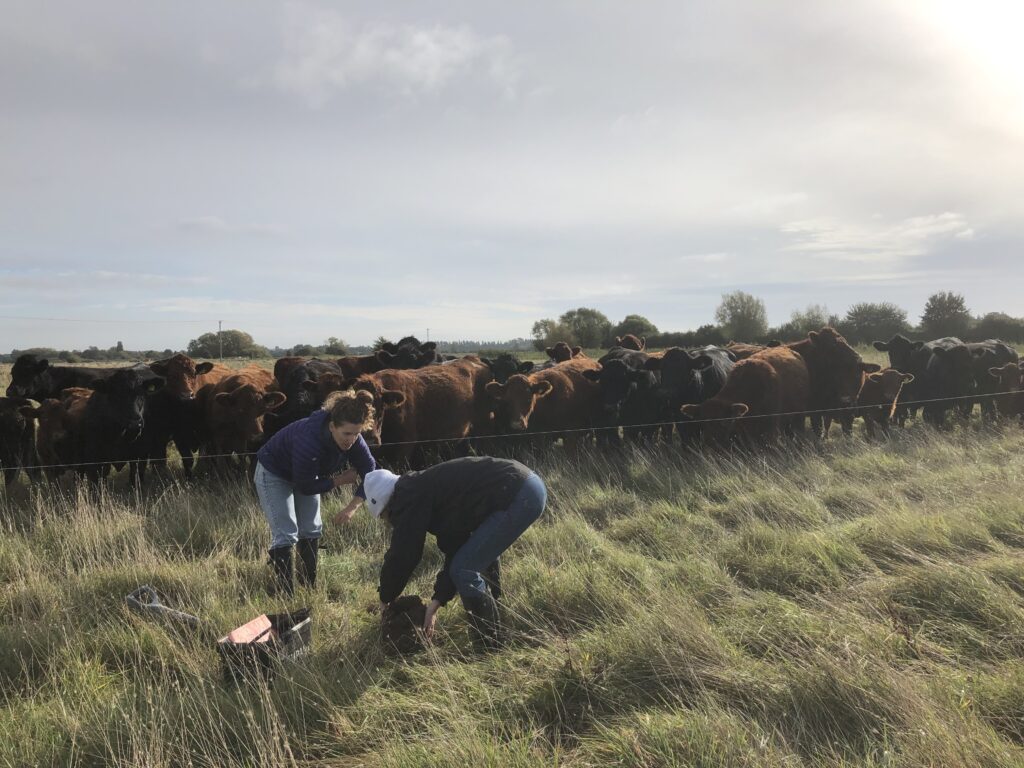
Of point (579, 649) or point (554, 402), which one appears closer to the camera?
point (579, 649)

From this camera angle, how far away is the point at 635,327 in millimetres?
56938

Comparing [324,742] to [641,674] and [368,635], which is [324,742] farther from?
[641,674]

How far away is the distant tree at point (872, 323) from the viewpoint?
4741 centimetres

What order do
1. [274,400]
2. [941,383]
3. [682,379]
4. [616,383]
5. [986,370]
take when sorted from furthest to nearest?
[986,370] < [941,383] < [682,379] < [616,383] < [274,400]

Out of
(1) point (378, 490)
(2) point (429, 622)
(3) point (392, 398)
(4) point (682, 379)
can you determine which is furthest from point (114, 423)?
(4) point (682, 379)

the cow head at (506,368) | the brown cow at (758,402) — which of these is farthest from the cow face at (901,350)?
the cow head at (506,368)

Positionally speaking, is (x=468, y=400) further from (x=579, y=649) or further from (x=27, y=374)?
(x=27, y=374)

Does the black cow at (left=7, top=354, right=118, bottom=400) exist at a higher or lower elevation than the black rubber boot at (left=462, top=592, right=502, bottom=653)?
higher

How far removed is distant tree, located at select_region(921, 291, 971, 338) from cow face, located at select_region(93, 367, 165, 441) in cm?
4966

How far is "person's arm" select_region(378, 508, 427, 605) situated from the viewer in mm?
4109

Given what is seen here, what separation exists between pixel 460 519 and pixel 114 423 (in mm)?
6762

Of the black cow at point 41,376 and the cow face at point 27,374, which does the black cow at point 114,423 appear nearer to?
the black cow at point 41,376

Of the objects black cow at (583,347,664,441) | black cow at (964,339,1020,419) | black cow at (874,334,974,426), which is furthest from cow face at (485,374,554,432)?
black cow at (964,339,1020,419)

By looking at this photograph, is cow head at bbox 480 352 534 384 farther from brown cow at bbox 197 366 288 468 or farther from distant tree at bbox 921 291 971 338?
distant tree at bbox 921 291 971 338
